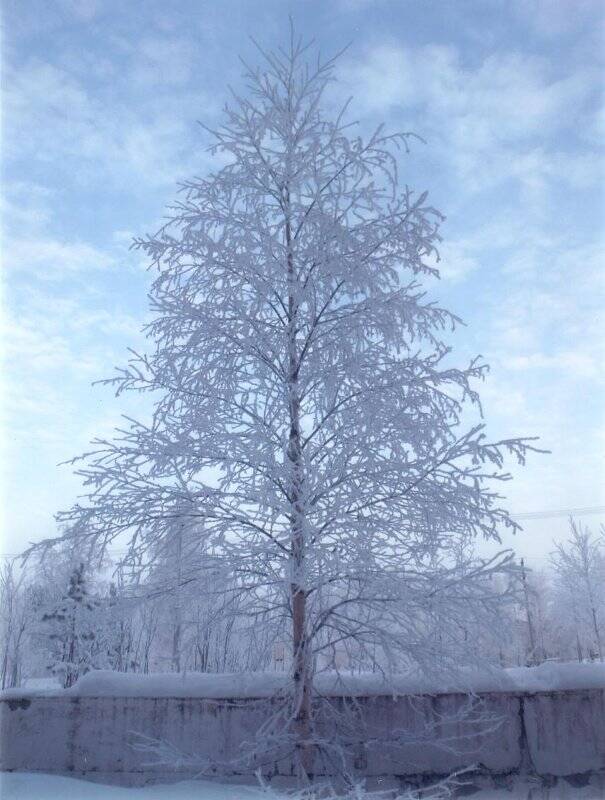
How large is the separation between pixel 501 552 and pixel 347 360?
2.43m

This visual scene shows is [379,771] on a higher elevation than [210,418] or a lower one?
lower

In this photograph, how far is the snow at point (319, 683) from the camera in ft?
26.3

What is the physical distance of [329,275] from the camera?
7.09m

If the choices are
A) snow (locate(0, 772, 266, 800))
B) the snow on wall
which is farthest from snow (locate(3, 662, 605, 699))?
snow (locate(0, 772, 266, 800))

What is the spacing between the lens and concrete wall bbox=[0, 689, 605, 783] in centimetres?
784

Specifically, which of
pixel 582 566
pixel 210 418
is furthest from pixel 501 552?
pixel 582 566

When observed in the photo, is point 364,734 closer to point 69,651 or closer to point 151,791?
point 151,791

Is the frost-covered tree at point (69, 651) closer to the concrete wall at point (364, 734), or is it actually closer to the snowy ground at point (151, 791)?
the concrete wall at point (364, 734)

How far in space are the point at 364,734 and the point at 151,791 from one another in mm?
2537

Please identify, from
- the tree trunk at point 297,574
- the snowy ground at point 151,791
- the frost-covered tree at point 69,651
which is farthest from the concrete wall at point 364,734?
the frost-covered tree at point 69,651

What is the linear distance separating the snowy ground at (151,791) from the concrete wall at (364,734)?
22 cm

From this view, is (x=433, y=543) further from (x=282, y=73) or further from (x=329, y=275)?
(x=282, y=73)

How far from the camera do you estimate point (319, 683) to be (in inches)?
314

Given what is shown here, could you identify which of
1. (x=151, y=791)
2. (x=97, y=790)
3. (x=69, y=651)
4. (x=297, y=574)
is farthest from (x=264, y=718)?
(x=69, y=651)
